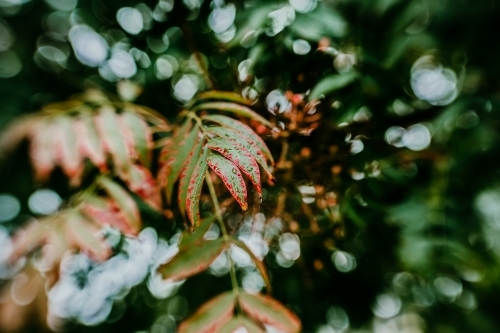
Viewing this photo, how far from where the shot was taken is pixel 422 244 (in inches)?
36.5

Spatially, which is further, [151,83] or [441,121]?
[151,83]

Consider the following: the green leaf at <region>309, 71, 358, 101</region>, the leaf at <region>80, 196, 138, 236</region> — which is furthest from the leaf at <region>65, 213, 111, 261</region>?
the green leaf at <region>309, 71, 358, 101</region>

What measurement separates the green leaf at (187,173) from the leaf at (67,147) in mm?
217

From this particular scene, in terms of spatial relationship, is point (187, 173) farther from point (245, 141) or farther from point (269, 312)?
point (269, 312)

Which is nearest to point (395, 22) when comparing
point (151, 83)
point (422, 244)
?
point (422, 244)

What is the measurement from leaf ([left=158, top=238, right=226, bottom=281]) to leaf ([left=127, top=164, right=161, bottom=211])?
102 mm

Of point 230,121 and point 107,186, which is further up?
point 230,121

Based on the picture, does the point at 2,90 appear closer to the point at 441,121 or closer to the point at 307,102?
the point at 307,102

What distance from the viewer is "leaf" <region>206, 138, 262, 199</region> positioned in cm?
48

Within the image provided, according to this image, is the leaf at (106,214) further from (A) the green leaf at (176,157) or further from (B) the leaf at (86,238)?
(A) the green leaf at (176,157)

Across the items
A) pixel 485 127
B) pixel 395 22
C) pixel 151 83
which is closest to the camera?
pixel 395 22

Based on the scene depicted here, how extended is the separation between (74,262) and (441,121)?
1012 mm

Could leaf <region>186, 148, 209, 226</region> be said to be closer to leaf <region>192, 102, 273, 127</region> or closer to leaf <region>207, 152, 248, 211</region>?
leaf <region>207, 152, 248, 211</region>

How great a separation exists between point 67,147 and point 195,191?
35 centimetres
